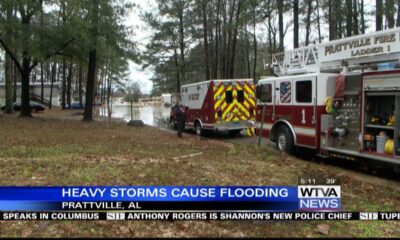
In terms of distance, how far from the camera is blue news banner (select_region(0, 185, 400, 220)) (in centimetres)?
454

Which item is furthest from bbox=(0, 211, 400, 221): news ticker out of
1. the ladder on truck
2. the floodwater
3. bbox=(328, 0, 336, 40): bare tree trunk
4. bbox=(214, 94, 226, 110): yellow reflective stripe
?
bbox=(328, 0, 336, 40): bare tree trunk

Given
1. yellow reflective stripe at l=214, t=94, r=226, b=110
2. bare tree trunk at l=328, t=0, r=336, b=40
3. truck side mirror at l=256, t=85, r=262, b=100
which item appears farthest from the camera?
bare tree trunk at l=328, t=0, r=336, b=40

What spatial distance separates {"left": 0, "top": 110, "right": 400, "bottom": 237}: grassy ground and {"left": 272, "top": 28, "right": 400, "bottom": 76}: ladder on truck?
2729 mm

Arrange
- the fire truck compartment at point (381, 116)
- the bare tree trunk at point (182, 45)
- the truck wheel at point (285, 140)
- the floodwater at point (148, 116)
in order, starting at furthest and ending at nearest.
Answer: the bare tree trunk at point (182, 45), the floodwater at point (148, 116), the truck wheel at point (285, 140), the fire truck compartment at point (381, 116)

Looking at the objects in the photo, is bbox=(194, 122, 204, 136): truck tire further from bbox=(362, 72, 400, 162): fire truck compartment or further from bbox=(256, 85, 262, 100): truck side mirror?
bbox=(362, 72, 400, 162): fire truck compartment

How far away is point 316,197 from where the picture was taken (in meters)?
4.81

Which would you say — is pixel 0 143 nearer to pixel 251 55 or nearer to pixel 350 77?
pixel 350 77

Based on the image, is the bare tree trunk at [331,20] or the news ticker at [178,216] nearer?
the news ticker at [178,216]

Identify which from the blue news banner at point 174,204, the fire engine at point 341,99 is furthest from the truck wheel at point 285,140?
the blue news banner at point 174,204

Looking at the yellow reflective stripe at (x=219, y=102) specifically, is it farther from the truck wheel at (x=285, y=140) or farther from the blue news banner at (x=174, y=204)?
the blue news banner at (x=174, y=204)

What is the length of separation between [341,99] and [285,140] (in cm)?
252

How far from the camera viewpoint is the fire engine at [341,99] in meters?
8.38

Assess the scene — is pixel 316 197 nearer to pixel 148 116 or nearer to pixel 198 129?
pixel 198 129

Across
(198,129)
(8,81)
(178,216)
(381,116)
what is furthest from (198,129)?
(8,81)
